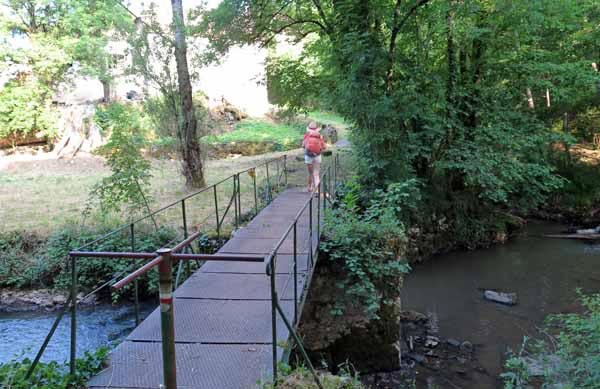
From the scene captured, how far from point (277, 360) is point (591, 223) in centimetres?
1638

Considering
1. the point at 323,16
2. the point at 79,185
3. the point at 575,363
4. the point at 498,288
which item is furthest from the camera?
the point at 79,185

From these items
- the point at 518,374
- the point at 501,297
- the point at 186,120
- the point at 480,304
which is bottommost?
the point at 480,304

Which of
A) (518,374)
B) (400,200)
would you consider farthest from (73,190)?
(518,374)

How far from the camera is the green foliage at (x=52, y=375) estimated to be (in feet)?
11.4

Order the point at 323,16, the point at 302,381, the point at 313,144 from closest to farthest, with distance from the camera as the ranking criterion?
the point at 302,381 < the point at 313,144 < the point at 323,16

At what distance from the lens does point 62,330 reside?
821 cm

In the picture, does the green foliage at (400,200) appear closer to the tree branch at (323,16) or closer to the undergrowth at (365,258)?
the undergrowth at (365,258)

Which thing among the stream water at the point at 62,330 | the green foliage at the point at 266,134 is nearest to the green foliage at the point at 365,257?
the stream water at the point at 62,330

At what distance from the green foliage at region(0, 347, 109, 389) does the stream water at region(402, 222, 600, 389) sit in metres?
5.32

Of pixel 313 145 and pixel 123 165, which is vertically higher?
pixel 313 145

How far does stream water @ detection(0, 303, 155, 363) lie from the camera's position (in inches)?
292

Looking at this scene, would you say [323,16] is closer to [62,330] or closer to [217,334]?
[62,330]

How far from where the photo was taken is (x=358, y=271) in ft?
23.5

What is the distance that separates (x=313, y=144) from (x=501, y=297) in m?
5.60
